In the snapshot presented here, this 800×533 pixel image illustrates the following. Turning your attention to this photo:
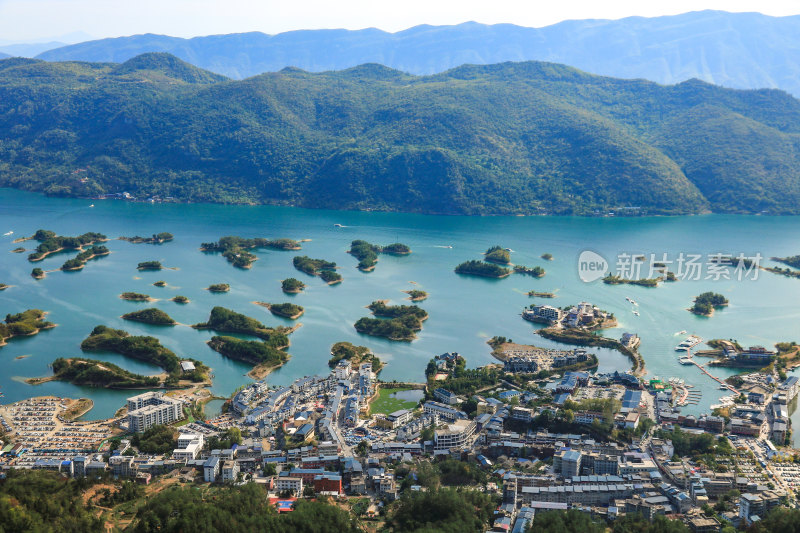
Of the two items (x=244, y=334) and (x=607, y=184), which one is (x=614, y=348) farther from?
(x=607, y=184)

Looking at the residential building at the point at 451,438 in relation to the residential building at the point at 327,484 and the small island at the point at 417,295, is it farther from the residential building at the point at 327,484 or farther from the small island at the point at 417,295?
Result: the small island at the point at 417,295

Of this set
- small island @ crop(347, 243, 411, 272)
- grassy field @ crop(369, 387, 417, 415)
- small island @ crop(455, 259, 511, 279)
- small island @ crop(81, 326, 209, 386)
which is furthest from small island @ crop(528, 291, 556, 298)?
small island @ crop(81, 326, 209, 386)

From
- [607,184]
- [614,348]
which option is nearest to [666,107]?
[607,184]

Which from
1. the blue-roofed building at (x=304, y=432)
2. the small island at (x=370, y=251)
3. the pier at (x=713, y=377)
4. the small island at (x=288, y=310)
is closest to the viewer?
the blue-roofed building at (x=304, y=432)

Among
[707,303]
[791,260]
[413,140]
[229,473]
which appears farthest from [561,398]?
[413,140]

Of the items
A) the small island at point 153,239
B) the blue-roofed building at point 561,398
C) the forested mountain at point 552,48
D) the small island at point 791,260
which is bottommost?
the small island at point 153,239

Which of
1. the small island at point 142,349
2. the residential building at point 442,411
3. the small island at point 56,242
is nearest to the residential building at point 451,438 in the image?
the residential building at point 442,411
